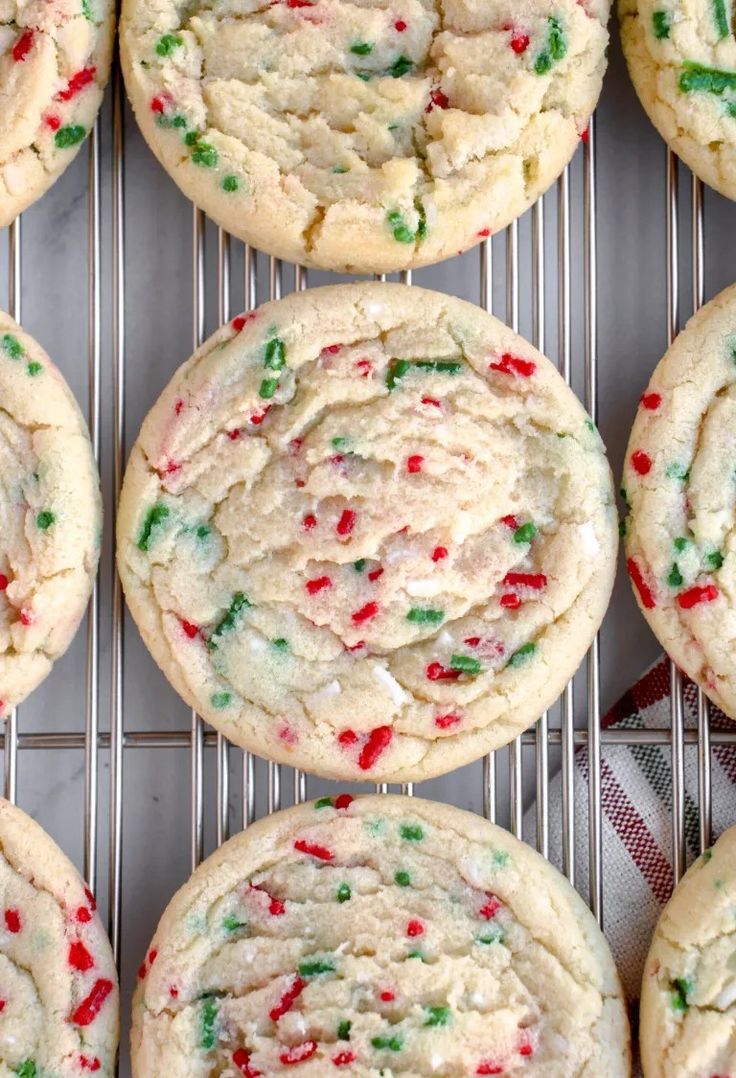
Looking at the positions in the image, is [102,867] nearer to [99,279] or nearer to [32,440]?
[32,440]

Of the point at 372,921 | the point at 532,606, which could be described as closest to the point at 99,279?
the point at 532,606

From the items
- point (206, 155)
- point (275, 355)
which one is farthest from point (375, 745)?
point (206, 155)

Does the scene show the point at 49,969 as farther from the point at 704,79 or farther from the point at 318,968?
the point at 704,79

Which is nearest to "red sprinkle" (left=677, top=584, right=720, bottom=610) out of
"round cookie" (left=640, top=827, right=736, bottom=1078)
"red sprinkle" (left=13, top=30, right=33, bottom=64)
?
"round cookie" (left=640, top=827, right=736, bottom=1078)

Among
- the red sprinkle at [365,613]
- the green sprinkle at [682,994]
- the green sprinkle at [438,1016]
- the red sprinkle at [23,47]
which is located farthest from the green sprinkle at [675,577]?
the red sprinkle at [23,47]

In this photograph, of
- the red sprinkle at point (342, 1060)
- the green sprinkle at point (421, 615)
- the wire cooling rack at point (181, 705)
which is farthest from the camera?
the wire cooling rack at point (181, 705)

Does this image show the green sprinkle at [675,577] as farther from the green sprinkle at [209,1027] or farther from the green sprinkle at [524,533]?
the green sprinkle at [209,1027]
